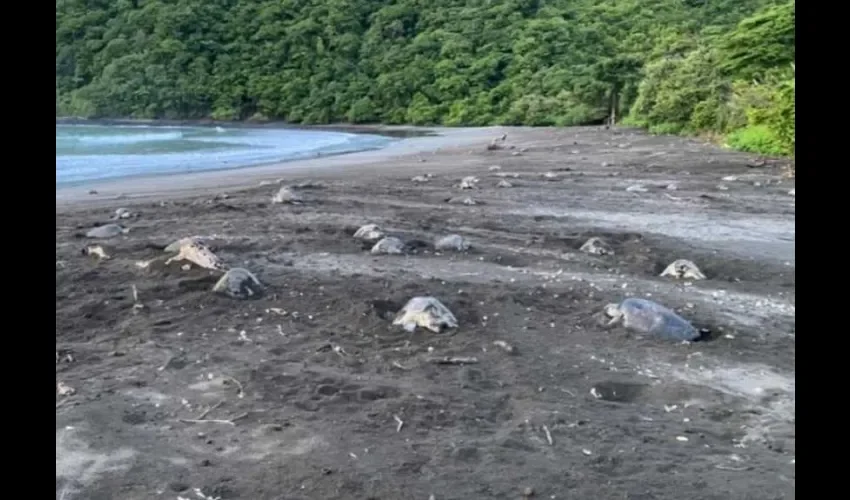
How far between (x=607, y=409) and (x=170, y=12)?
14.1m

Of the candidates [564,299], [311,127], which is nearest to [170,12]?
→ [311,127]

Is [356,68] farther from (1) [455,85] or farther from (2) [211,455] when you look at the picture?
(2) [211,455]

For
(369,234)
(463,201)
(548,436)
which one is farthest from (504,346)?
(463,201)

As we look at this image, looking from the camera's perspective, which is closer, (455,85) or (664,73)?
(664,73)

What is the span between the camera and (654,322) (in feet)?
8.96

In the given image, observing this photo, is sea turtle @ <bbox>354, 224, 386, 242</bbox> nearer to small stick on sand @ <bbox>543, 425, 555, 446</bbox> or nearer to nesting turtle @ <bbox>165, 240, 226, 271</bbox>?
nesting turtle @ <bbox>165, 240, 226, 271</bbox>

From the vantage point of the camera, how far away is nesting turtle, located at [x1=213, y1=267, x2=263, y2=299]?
10.2 ft

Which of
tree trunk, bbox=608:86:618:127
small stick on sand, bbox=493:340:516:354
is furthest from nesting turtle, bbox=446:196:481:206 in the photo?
tree trunk, bbox=608:86:618:127

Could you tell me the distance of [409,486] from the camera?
1.78 metres

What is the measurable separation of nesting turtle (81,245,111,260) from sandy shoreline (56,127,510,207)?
1.84 meters

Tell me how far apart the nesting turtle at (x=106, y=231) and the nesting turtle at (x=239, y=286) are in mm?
1461

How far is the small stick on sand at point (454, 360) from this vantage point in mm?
2523
